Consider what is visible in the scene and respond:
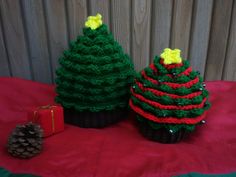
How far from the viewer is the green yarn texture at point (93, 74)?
75 centimetres

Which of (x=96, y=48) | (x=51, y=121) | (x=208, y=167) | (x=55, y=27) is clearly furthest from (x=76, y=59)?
(x=208, y=167)

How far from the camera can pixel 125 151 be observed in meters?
0.70

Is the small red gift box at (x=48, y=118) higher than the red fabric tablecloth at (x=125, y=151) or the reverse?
higher

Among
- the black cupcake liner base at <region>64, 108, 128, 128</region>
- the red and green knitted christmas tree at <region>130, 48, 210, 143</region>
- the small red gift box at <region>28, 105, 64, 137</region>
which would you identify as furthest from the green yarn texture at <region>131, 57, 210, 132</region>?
the small red gift box at <region>28, 105, 64, 137</region>

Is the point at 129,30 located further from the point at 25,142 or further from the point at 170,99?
the point at 25,142

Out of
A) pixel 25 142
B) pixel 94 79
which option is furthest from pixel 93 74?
pixel 25 142

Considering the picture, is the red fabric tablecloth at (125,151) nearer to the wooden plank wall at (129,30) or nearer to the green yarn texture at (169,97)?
the green yarn texture at (169,97)

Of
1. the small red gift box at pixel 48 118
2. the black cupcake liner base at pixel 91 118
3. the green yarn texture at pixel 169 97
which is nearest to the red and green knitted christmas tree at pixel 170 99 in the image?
the green yarn texture at pixel 169 97

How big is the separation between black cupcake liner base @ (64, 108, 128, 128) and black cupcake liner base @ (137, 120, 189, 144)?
10 centimetres

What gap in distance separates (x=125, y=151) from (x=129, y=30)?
47 centimetres

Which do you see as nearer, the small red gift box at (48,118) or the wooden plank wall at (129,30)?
the small red gift box at (48,118)

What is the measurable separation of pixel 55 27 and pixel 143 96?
45 cm

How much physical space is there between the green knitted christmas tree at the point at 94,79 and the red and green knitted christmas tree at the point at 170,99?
0.25ft

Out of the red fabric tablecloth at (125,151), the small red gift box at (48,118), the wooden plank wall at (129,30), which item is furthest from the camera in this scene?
the wooden plank wall at (129,30)
